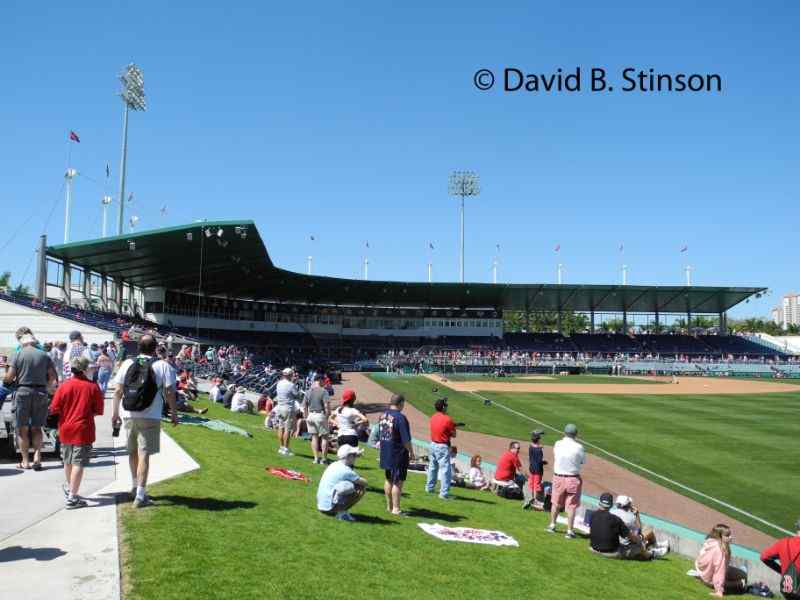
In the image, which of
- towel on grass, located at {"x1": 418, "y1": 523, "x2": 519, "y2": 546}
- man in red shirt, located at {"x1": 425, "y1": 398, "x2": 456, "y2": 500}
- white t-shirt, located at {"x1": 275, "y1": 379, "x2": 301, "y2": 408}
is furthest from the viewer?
white t-shirt, located at {"x1": 275, "y1": 379, "x2": 301, "y2": 408}

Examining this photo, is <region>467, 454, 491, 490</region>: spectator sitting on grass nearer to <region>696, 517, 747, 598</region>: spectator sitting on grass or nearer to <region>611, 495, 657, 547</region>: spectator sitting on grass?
<region>611, 495, 657, 547</region>: spectator sitting on grass

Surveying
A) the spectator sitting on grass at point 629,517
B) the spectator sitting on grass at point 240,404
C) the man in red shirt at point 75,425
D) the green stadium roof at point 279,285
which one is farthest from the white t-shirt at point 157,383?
the green stadium roof at point 279,285

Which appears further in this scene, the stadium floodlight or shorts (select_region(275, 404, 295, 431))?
the stadium floodlight

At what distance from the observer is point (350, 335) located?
82.4m

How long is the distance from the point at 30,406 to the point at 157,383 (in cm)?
302

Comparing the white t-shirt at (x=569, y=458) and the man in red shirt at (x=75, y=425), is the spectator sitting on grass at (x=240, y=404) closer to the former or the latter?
the white t-shirt at (x=569, y=458)

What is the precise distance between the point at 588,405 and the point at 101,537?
111ft

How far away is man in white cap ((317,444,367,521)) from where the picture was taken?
8.66 meters

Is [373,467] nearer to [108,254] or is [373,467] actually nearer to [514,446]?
[514,446]

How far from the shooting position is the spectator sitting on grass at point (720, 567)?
8.79 meters

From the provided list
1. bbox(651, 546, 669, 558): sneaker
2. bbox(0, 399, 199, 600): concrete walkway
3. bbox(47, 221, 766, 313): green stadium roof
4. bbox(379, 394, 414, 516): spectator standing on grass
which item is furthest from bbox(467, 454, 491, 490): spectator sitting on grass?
bbox(47, 221, 766, 313): green stadium roof

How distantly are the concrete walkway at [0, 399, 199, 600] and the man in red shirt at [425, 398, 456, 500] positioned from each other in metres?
3.88

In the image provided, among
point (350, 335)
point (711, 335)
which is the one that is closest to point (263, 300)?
point (350, 335)

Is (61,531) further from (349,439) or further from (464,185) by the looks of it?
(464,185)
